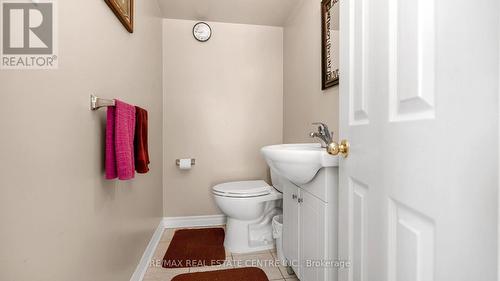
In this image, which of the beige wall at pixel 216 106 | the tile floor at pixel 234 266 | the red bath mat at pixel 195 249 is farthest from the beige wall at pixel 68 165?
the beige wall at pixel 216 106

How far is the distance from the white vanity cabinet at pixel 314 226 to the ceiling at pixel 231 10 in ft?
5.11

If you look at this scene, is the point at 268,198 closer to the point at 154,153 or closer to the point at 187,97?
the point at 154,153

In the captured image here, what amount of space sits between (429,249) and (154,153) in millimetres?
1894

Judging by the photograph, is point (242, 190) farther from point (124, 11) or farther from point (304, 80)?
point (124, 11)

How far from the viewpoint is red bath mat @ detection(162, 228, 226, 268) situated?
174 centimetres

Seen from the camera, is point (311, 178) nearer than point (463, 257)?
No

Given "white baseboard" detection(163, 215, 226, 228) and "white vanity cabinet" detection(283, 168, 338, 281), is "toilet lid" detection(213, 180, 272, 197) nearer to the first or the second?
"white vanity cabinet" detection(283, 168, 338, 281)

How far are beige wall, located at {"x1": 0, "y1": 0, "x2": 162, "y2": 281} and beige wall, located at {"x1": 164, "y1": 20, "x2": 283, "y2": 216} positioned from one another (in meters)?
0.97

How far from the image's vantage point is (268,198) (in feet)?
6.15

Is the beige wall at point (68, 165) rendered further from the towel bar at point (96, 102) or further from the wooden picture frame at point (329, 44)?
the wooden picture frame at point (329, 44)

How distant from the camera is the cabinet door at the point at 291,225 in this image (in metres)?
1.37

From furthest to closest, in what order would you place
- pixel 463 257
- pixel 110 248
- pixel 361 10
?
1. pixel 110 248
2. pixel 361 10
3. pixel 463 257

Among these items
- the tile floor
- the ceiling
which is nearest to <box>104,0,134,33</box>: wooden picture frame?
the ceiling

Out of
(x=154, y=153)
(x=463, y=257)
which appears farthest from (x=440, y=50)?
(x=154, y=153)
